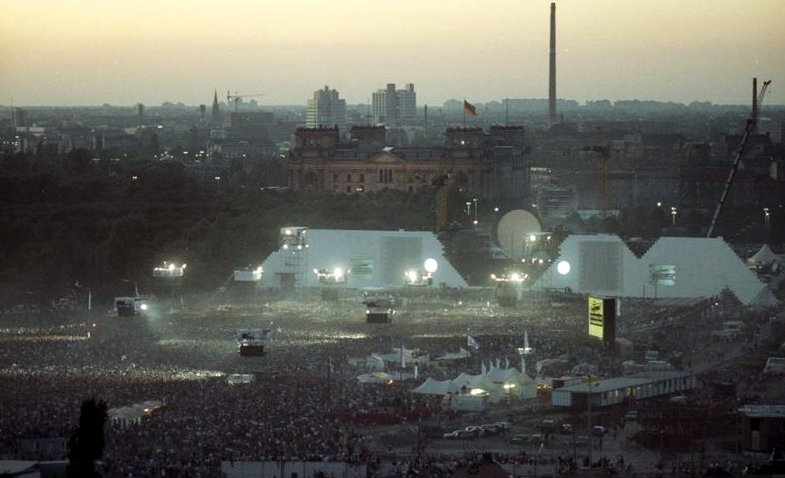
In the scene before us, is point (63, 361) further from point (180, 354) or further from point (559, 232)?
point (559, 232)

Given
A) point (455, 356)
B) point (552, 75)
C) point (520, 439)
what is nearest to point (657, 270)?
point (455, 356)

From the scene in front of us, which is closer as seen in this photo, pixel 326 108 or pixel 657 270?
pixel 657 270

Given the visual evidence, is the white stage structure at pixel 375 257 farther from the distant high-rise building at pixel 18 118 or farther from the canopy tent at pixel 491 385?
the distant high-rise building at pixel 18 118

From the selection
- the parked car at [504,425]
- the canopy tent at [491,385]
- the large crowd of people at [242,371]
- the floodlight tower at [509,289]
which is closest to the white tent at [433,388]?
the canopy tent at [491,385]

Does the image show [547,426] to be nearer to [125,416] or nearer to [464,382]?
[464,382]

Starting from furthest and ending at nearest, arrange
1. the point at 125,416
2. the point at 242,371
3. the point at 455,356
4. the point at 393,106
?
the point at 393,106
the point at 455,356
the point at 242,371
the point at 125,416

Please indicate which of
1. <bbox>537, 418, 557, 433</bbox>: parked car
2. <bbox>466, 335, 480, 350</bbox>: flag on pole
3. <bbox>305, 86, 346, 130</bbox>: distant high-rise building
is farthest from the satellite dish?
<bbox>305, 86, 346, 130</bbox>: distant high-rise building

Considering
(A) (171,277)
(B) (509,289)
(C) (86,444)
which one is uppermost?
(C) (86,444)

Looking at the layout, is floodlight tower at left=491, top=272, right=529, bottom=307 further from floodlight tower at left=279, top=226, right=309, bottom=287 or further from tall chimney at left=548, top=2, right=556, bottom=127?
tall chimney at left=548, top=2, right=556, bottom=127
